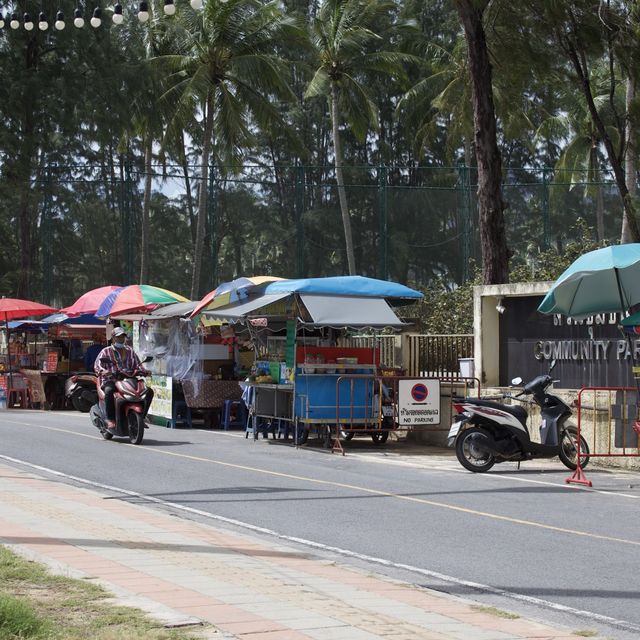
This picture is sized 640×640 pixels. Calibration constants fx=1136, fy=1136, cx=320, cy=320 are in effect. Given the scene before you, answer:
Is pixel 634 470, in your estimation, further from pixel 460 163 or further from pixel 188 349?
pixel 460 163

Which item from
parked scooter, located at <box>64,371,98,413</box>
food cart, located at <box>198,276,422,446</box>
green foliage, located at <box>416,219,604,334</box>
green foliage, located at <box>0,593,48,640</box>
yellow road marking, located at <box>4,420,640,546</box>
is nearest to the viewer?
green foliage, located at <box>0,593,48,640</box>

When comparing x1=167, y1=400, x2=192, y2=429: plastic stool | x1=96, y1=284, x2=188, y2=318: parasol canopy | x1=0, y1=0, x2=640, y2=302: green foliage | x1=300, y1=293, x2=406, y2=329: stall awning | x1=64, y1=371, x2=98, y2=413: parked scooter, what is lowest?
x1=167, y1=400, x2=192, y2=429: plastic stool

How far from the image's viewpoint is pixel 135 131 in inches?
1624

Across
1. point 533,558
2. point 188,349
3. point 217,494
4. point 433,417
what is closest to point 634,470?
point 433,417

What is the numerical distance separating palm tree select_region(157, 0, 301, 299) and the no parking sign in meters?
20.1

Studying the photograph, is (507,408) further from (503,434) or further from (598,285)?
(598,285)

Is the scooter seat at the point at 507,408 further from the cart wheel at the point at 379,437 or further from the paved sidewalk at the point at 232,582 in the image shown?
the paved sidewalk at the point at 232,582

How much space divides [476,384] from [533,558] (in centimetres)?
1093

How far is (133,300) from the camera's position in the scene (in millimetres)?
26984

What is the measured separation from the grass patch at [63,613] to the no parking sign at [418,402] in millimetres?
12136

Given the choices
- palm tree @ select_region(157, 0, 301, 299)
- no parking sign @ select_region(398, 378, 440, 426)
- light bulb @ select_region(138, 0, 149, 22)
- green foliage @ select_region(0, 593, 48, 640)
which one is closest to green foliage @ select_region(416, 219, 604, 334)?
no parking sign @ select_region(398, 378, 440, 426)

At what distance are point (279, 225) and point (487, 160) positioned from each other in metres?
26.1

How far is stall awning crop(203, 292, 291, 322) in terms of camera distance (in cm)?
1989

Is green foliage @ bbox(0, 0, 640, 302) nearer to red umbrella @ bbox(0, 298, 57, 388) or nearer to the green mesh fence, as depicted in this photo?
the green mesh fence
